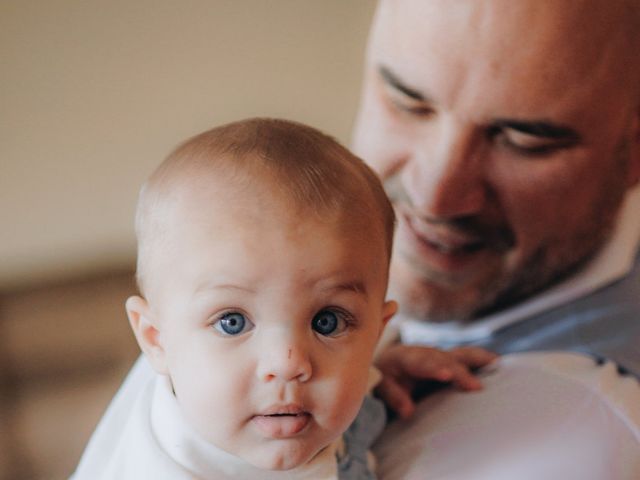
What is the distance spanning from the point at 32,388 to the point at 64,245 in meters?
0.45

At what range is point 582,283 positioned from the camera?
109cm

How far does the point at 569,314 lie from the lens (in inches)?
41.8

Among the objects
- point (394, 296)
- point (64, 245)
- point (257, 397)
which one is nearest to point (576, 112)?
point (394, 296)

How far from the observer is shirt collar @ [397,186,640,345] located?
109cm

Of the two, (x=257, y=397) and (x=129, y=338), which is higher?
(x=257, y=397)

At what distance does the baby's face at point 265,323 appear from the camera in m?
0.69

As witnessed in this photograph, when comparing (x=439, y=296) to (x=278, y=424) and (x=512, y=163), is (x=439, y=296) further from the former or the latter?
(x=278, y=424)

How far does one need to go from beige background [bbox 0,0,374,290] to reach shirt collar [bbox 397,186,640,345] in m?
0.83

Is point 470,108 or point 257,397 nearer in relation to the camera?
point 257,397

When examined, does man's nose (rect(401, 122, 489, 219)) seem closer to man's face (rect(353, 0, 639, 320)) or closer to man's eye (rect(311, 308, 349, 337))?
man's face (rect(353, 0, 639, 320))

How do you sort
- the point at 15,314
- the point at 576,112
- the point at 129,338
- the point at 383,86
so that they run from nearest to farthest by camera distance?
1. the point at 576,112
2. the point at 383,86
3. the point at 15,314
4. the point at 129,338

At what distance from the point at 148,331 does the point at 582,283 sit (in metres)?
0.57

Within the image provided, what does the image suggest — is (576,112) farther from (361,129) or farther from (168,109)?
(168,109)

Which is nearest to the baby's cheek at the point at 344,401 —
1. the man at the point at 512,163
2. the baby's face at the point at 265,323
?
the baby's face at the point at 265,323
